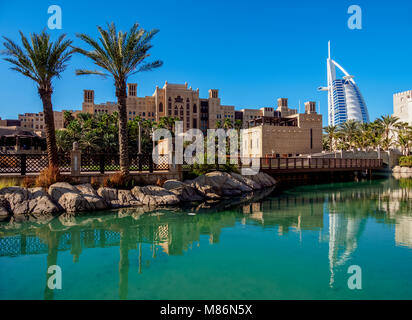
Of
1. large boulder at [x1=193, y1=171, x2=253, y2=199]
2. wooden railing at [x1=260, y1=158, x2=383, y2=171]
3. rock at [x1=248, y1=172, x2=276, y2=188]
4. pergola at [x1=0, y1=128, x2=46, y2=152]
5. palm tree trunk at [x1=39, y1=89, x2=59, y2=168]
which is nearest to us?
palm tree trunk at [x1=39, y1=89, x2=59, y2=168]

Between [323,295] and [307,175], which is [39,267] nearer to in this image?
[323,295]

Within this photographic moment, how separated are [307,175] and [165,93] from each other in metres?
93.3

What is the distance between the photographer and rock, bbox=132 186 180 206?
16.6 metres

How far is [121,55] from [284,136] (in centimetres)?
3973

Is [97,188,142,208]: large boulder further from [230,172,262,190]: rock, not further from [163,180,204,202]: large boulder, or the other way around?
[230,172,262,190]: rock

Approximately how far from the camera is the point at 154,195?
17.0 metres

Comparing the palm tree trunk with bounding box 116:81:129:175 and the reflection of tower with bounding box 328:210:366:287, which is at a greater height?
the palm tree trunk with bounding box 116:81:129:175

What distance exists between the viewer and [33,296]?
19.3 ft

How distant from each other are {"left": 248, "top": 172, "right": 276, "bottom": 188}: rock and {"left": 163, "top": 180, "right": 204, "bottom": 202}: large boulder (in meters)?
8.00

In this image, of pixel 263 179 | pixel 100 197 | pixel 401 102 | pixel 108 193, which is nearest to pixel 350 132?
pixel 263 179

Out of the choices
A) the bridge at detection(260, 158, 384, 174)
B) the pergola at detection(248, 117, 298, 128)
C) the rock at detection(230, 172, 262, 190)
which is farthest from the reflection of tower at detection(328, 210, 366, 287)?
the pergola at detection(248, 117, 298, 128)

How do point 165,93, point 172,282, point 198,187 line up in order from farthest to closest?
1. point 165,93
2. point 198,187
3. point 172,282

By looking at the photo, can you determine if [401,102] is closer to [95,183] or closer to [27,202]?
[95,183]
